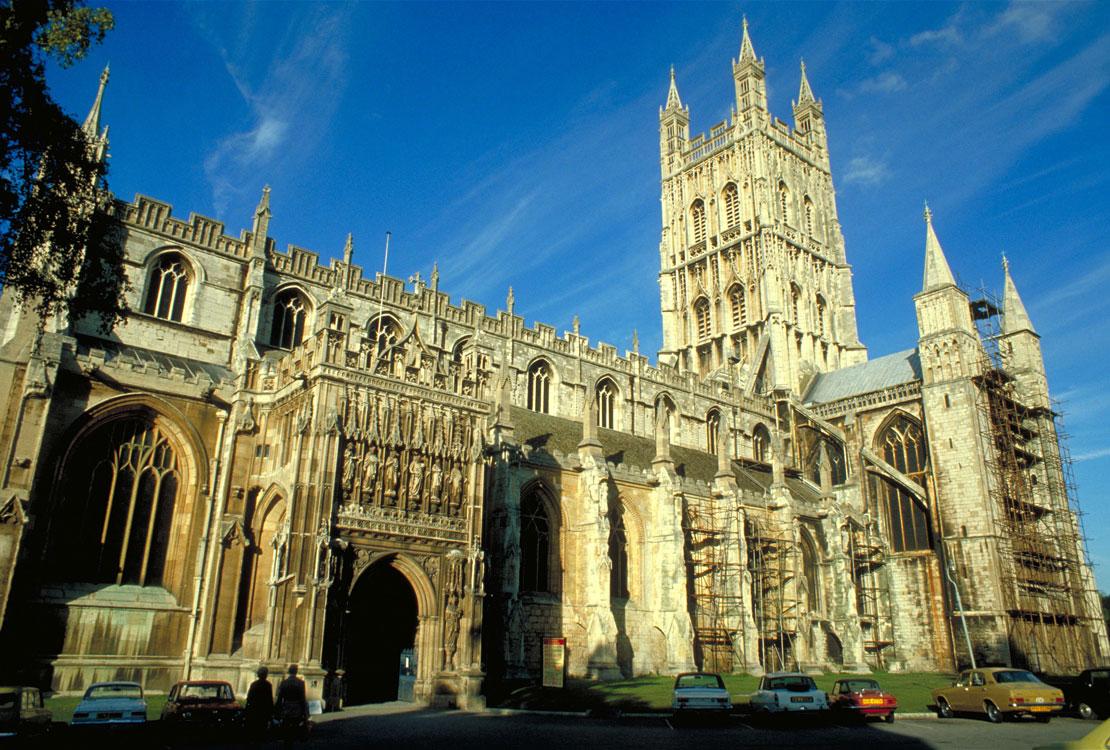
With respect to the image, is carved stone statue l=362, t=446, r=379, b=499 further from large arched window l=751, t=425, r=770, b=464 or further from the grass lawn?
large arched window l=751, t=425, r=770, b=464

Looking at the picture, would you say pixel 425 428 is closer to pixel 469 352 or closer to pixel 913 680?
pixel 469 352

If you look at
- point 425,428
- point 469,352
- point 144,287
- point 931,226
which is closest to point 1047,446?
point 931,226

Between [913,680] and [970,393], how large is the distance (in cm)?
1537

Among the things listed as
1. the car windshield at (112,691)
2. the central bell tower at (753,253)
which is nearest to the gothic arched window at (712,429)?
the central bell tower at (753,253)

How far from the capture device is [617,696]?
22.8 meters

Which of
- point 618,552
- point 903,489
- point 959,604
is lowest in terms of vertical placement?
point 959,604

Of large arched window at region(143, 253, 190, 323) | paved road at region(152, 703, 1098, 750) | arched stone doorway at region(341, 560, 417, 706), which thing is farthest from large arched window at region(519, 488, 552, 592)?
large arched window at region(143, 253, 190, 323)

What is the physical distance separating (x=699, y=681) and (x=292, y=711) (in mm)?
11296

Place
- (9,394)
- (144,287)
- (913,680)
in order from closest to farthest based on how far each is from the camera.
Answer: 1. (9,394)
2. (144,287)
3. (913,680)

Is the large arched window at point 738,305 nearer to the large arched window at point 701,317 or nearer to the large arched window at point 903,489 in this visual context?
the large arched window at point 701,317

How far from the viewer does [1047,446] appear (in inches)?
1693

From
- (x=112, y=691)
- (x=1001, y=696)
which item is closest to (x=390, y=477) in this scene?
(x=112, y=691)

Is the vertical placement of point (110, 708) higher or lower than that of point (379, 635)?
lower

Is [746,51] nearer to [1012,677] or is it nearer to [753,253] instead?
[753,253]
